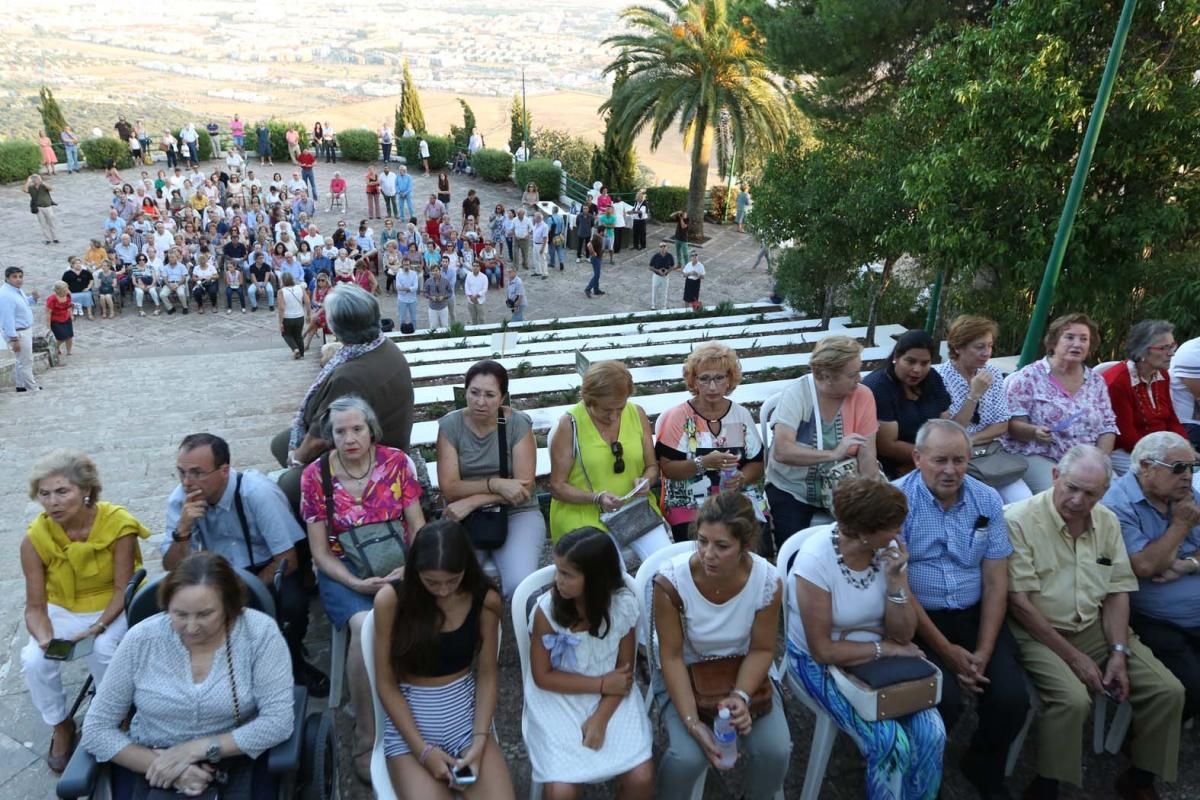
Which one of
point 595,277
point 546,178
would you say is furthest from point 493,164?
point 595,277

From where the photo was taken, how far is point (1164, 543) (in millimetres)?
3572

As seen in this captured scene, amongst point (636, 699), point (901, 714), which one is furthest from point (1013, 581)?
point (636, 699)

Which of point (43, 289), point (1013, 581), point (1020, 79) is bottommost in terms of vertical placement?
point (43, 289)

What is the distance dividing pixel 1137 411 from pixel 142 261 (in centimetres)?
1772

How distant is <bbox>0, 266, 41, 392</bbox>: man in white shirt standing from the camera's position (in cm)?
1003

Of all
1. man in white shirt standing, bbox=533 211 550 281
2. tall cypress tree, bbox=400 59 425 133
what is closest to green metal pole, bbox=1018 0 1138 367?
man in white shirt standing, bbox=533 211 550 281

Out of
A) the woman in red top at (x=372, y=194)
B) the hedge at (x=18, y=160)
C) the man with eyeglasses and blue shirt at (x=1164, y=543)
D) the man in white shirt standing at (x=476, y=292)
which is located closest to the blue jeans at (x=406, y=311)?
the man in white shirt standing at (x=476, y=292)

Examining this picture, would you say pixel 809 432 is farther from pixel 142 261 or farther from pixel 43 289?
pixel 43 289

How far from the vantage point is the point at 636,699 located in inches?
123

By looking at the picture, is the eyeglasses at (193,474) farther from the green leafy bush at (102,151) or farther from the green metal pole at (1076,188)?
the green leafy bush at (102,151)

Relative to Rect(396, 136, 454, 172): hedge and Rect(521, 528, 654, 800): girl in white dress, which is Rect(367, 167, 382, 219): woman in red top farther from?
Rect(521, 528, 654, 800): girl in white dress

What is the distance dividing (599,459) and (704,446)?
1.82ft

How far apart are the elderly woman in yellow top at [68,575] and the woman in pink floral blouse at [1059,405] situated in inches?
176

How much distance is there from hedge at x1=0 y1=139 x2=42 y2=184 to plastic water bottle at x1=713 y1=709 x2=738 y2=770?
29820 millimetres
